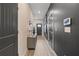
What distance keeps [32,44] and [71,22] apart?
Answer: 3.85m

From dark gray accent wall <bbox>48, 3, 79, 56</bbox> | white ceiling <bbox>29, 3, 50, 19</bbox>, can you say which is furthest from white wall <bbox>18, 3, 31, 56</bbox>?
white ceiling <bbox>29, 3, 50, 19</bbox>

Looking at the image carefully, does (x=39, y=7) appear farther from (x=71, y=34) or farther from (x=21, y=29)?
(x=71, y=34)

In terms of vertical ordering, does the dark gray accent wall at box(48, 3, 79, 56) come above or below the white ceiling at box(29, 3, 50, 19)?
below

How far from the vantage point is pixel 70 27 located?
273 cm

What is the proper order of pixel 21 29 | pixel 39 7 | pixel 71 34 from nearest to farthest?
pixel 71 34, pixel 21 29, pixel 39 7

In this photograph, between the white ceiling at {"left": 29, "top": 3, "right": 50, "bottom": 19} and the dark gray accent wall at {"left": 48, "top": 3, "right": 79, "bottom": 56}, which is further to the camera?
the white ceiling at {"left": 29, "top": 3, "right": 50, "bottom": 19}

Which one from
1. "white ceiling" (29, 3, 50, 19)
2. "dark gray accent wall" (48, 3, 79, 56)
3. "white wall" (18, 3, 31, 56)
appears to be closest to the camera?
"dark gray accent wall" (48, 3, 79, 56)

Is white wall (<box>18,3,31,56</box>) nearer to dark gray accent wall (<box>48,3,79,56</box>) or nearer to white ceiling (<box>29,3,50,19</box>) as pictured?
dark gray accent wall (<box>48,3,79,56</box>)

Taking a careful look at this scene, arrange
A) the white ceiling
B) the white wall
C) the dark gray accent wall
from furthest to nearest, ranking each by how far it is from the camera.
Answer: the white ceiling, the white wall, the dark gray accent wall

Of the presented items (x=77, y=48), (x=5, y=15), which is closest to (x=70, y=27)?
(x=77, y=48)

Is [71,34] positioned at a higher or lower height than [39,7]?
lower

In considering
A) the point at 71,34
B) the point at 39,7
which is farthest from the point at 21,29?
the point at 39,7

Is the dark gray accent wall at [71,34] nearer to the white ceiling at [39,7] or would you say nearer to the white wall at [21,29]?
the white wall at [21,29]

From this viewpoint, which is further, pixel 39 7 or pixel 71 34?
pixel 39 7
